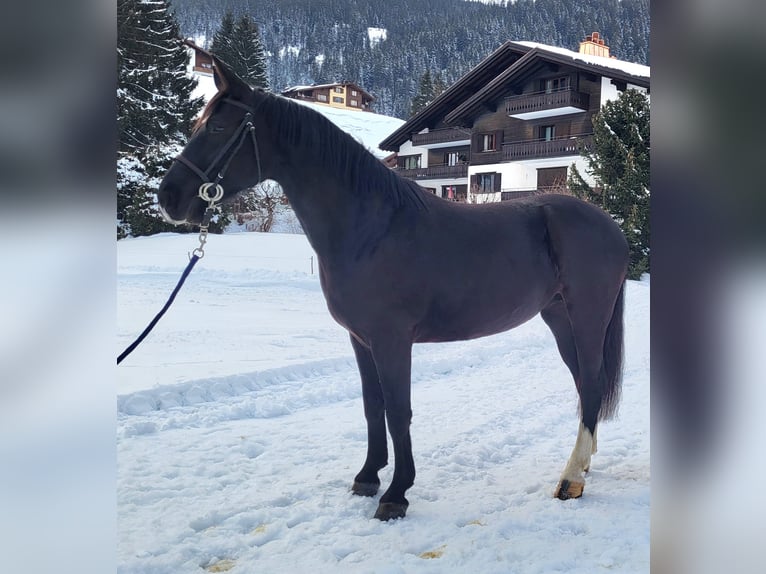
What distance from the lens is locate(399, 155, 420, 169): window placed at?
7.45m

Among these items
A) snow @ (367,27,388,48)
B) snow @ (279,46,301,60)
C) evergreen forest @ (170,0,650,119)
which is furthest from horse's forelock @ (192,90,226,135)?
snow @ (279,46,301,60)

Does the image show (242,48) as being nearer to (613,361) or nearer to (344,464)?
(344,464)

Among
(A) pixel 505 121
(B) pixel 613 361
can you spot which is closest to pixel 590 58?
(A) pixel 505 121

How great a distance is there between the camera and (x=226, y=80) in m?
2.22

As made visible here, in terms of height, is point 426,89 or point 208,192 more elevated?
point 426,89

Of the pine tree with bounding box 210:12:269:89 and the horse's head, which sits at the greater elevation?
the pine tree with bounding box 210:12:269:89

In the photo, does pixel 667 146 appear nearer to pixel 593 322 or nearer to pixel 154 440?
pixel 593 322

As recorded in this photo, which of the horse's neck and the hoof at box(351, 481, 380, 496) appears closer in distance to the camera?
the horse's neck

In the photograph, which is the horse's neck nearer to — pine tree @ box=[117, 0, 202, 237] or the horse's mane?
the horse's mane

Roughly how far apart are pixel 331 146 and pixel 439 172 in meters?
5.28

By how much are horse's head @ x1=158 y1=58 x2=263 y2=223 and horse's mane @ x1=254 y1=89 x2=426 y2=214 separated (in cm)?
11

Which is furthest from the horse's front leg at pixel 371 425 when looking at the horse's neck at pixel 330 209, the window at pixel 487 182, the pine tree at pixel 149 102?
the pine tree at pixel 149 102

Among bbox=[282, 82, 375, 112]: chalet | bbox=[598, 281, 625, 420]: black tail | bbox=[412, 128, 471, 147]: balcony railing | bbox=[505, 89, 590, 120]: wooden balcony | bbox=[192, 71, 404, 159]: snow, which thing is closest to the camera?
bbox=[598, 281, 625, 420]: black tail

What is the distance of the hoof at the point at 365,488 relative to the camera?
267 centimetres
